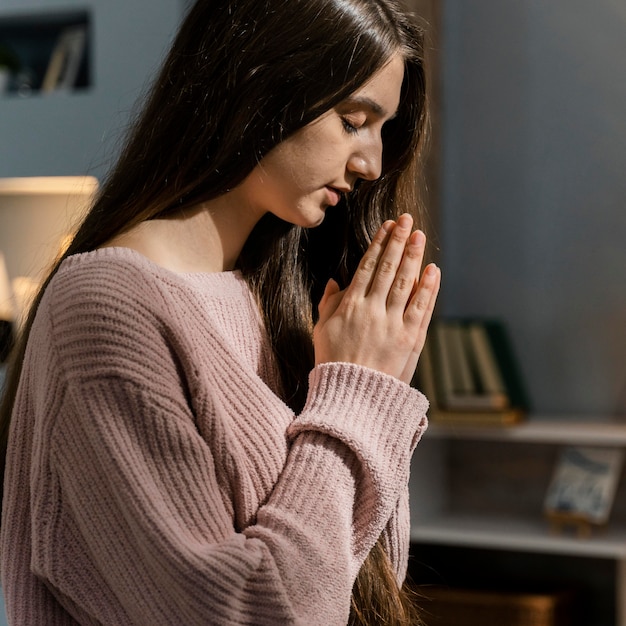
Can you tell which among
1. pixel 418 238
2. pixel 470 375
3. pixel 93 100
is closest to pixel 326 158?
pixel 418 238

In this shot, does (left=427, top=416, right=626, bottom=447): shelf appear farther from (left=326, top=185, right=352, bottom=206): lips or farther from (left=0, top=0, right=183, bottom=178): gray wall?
(left=326, top=185, right=352, bottom=206): lips

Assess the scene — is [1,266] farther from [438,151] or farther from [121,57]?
[438,151]

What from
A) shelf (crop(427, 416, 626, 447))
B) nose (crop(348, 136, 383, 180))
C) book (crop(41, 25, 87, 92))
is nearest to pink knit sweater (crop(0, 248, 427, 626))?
nose (crop(348, 136, 383, 180))

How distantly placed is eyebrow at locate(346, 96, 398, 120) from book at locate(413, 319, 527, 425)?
1.66m

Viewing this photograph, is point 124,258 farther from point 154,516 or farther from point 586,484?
point 586,484

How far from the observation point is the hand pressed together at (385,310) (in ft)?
3.67

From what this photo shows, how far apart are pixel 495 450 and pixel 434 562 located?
0.37 metres

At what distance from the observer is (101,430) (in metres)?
0.94

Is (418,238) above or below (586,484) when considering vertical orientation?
above

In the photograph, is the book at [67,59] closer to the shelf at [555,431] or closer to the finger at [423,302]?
the shelf at [555,431]

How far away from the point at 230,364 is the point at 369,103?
1.03 feet

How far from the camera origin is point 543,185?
295cm

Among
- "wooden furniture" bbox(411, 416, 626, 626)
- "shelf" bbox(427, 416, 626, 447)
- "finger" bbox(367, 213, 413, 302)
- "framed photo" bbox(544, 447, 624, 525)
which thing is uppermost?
"finger" bbox(367, 213, 413, 302)

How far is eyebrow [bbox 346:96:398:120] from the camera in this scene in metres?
1.11
